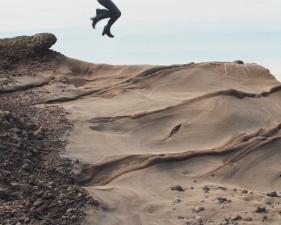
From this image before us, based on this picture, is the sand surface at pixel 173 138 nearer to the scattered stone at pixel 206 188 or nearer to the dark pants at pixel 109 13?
the scattered stone at pixel 206 188

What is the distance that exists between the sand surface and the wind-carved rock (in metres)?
0.48

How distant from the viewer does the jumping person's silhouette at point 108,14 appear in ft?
30.1

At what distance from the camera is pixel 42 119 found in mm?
9062

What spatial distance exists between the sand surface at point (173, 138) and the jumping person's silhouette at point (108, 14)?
1311mm

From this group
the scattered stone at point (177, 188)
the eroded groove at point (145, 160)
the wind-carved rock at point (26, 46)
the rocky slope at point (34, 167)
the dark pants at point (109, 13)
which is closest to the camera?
the rocky slope at point (34, 167)

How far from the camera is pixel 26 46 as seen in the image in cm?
1176

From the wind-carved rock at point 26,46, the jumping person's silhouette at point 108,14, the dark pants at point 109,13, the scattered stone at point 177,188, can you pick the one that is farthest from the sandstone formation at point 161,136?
the dark pants at point 109,13

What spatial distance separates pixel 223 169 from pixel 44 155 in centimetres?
258

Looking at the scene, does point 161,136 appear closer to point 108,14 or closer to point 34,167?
point 108,14

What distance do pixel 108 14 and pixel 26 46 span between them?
301 centimetres

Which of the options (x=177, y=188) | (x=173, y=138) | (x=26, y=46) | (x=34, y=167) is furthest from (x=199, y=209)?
(x=26, y=46)

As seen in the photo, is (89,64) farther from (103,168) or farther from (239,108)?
(103,168)

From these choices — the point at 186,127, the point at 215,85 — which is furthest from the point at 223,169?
the point at 215,85

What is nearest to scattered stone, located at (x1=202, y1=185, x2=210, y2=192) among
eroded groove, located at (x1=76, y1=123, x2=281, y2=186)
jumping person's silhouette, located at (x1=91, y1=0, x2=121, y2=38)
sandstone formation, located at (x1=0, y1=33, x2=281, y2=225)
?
sandstone formation, located at (x1=0, y1=33, x2=281, y2=225)
